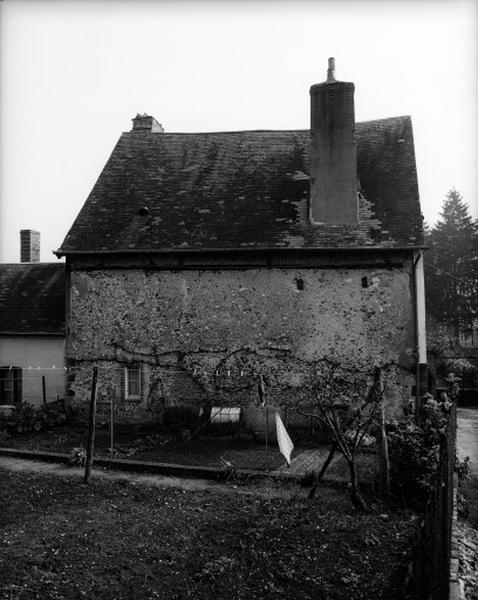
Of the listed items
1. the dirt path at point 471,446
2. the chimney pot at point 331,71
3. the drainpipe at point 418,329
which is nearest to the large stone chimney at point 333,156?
the chimney pot at point 331,71

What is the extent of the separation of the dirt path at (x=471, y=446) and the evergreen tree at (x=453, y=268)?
56.6 ft

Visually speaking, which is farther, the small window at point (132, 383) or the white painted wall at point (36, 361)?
the white painted wall at point (36, 361)

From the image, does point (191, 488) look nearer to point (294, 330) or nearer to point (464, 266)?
point (294, 330)

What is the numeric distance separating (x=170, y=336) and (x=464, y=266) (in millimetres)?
34125

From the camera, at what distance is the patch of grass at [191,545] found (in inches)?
273

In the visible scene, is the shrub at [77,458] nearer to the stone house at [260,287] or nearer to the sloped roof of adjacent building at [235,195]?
the stone house at [260,287]

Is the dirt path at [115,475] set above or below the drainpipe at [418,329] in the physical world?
below

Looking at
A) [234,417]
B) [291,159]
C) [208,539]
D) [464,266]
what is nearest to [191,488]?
[208,539]

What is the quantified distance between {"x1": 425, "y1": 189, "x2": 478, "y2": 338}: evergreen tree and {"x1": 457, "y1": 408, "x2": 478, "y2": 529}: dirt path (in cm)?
1726

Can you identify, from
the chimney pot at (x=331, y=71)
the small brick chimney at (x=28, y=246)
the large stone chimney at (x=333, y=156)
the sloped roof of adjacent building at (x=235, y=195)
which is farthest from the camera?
the small brick chimney at (x=28, y=246)

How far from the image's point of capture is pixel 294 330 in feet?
55.3

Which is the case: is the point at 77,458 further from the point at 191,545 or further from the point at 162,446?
the point at 191,545

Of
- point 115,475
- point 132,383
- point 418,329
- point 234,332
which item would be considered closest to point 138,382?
point 132,383

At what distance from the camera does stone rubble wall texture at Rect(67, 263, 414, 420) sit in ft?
54.3
